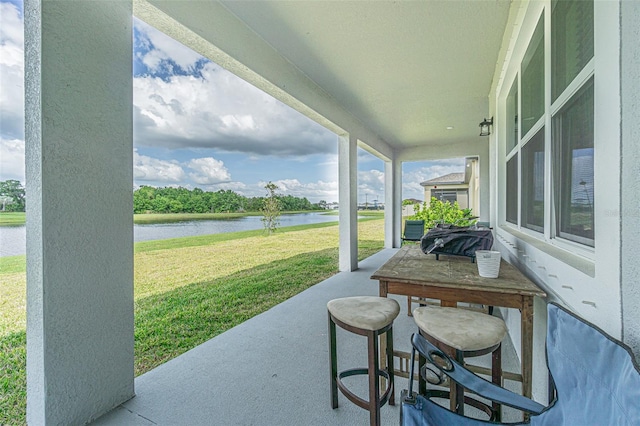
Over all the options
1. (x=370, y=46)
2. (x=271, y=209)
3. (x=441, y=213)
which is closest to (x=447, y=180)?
(x=441, y=213)

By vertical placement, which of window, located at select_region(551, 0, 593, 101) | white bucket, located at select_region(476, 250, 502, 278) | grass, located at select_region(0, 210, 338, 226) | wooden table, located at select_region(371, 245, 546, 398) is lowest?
wooden table, located at select_region(371, 245, 546, 398)

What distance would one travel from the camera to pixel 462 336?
126cm

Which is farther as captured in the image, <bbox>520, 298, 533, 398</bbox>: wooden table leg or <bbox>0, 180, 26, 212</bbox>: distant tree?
<bbox>0, 180, 26, 212</bbox>: distant tree

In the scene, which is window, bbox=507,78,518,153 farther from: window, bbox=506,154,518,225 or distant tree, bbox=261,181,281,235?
distant tree, bbox=261,181,281,235

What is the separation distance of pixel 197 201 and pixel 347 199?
13.1ft

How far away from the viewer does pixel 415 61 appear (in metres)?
3.52

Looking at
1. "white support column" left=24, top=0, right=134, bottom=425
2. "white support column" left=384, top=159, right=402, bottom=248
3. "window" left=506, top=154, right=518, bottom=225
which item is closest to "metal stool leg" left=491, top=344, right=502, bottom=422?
"window" left=506, top=154, right=518, bottom=225

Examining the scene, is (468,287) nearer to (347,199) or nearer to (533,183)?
(533,183)

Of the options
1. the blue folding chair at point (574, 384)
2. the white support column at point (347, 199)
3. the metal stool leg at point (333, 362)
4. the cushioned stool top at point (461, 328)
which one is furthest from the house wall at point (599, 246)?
the white support column at point (347, 199)

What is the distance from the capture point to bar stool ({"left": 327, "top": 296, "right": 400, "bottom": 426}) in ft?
4.65

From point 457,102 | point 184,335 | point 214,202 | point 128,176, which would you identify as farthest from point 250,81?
point 214,202

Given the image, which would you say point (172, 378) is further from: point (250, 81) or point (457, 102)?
point (457, 102)

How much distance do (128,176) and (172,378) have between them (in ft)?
4.90

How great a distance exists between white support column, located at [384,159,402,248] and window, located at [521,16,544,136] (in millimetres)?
5943
